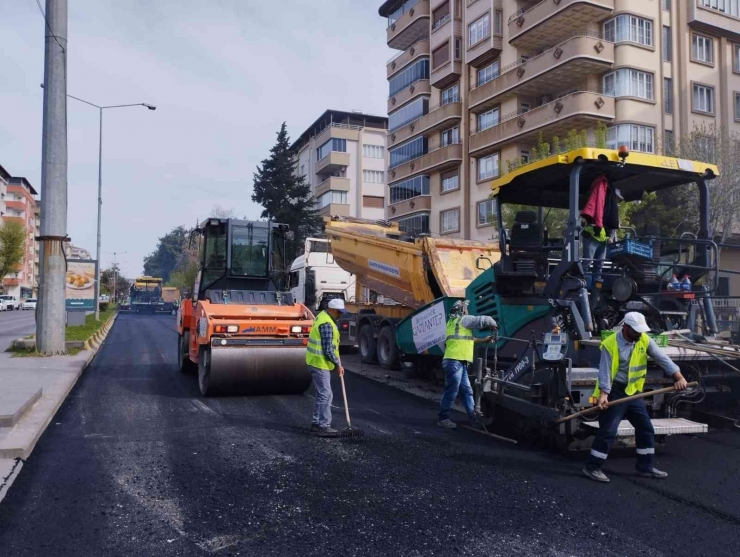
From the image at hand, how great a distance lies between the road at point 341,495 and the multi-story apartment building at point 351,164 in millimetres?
43300

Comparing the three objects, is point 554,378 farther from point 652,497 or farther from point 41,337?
point 41,337

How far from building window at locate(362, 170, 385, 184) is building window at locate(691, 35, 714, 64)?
91.0 ft

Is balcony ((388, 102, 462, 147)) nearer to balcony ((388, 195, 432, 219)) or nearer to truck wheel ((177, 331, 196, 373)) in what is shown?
balcony ((388, 195, 432, 219))

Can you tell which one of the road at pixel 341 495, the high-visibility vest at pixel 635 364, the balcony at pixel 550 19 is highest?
the balcony at pixel 550 19

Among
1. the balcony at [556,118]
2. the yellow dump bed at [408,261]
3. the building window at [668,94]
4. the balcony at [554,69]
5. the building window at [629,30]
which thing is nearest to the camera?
the yellow dump bed at [408,261]

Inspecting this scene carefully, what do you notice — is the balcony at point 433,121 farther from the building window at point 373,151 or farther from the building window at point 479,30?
the building window at point 373,151

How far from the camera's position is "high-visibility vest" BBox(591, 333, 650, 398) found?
559 cm

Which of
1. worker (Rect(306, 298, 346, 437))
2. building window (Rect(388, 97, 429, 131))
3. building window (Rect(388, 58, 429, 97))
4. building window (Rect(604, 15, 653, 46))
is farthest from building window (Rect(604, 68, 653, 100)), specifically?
worker (Rect(306, 298, 346, 437))

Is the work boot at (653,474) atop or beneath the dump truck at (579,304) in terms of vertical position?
beneath

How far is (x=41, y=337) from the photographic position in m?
13.8

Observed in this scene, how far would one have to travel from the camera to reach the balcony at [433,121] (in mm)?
32469

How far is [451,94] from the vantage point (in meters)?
33.7

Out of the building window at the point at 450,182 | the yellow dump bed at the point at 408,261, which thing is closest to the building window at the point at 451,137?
the building window at the point at 450,182

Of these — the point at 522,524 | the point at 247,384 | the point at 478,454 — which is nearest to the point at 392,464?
the point at 478,454
